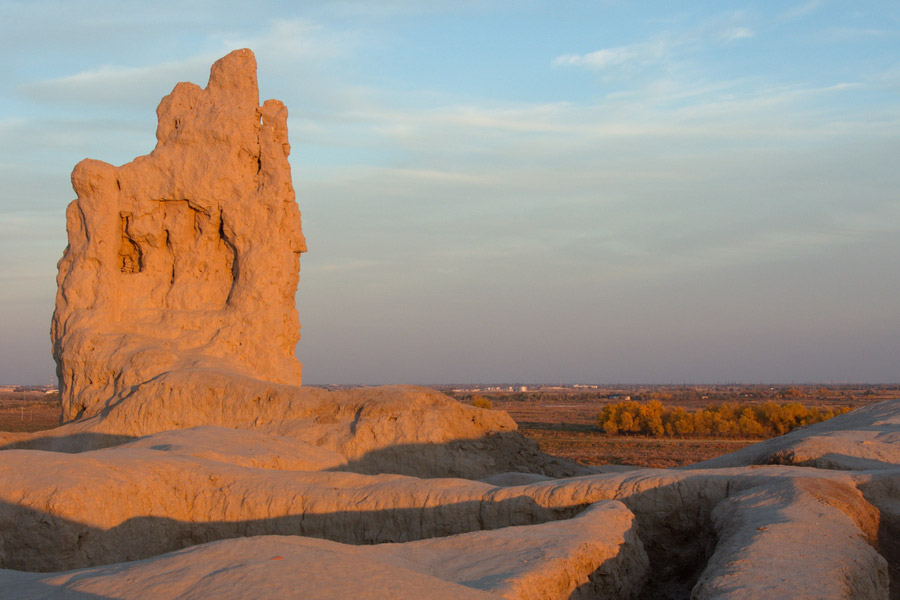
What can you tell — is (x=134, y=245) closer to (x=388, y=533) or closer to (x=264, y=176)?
(x=264, y=176)

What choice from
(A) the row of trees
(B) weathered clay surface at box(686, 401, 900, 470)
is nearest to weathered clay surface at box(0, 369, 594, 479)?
(B) weathered clay surface at box(686, 401, 900, 470)

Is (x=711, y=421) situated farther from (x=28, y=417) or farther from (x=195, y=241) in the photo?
(x=28, y=417)

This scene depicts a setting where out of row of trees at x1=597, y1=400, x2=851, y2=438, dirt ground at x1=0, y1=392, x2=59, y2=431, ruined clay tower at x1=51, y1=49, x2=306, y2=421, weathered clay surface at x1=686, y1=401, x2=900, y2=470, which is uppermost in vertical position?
ruined clay tower at x1=51, y1=49, x2=306, y2=421

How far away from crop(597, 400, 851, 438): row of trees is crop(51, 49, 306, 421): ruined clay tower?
2716cm

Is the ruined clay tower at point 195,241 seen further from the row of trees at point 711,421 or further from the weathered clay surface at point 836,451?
the row of trees at point 711,421

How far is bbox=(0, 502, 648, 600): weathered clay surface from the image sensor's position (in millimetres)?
5547

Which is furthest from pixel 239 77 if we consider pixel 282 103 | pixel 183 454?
pixel 183 454

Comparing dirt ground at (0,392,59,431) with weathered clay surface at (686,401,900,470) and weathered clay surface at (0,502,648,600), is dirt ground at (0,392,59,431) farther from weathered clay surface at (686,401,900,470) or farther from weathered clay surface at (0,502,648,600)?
weathered clay surface at (0,502,648,600)

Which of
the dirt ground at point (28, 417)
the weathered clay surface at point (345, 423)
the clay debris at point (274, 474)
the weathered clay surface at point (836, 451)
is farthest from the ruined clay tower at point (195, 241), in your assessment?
the dirt ground at point (28, 417)

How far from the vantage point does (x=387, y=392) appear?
16141 millimetres

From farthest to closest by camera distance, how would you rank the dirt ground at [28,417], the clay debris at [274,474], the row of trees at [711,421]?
the dirt ground at [28,417]
the row of trees at [711,421]
the clay debris at [274,474]

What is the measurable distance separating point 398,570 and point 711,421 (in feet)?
125

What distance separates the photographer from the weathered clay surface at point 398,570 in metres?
5.55

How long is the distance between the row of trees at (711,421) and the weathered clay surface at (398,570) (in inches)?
1343
